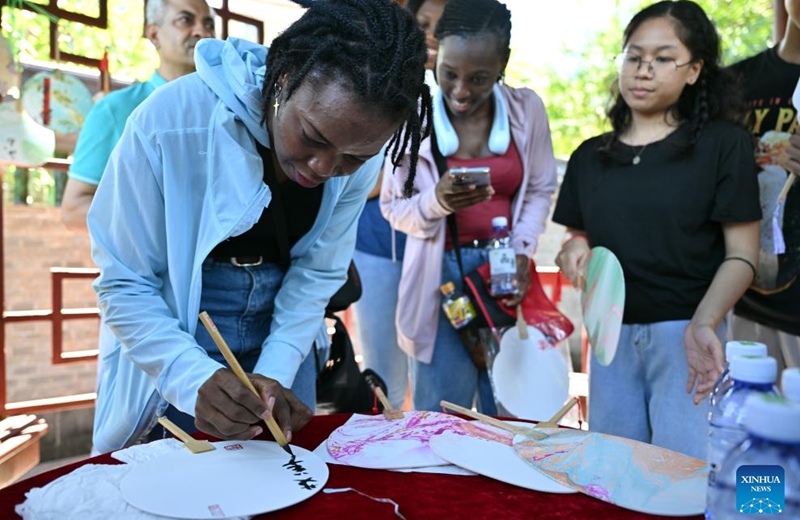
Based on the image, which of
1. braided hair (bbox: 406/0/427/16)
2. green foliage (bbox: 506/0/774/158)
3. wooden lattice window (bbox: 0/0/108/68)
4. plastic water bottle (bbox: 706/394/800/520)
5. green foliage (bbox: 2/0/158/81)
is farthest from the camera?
green foliage (bbox: 506/0/774/158)

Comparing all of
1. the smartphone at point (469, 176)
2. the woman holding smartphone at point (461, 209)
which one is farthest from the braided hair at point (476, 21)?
the smartphone at point (469, 176)

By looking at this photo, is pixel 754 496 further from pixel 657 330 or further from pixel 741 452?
pixel 657 330

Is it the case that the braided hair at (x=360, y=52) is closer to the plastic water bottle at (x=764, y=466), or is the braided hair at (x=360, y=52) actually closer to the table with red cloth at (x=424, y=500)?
the table with red cloth at (x=424, y=500)

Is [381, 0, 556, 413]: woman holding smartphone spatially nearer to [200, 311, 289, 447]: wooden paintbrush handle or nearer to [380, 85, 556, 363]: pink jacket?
[380, 85, 556, 363]: pink jacket

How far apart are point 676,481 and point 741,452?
314mm

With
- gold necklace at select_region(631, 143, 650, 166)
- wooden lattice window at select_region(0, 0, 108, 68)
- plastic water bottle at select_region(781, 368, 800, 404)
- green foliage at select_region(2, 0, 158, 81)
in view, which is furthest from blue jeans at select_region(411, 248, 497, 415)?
green foliage at select_region(2, 0, 158, 81)

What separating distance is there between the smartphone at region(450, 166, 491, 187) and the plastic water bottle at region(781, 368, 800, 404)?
1.22 meters

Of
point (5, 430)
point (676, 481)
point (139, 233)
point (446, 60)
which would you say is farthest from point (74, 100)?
point (676, 481)

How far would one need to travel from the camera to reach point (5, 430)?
2252 millimetres

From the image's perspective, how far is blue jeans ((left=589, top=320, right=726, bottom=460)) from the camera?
180 cm

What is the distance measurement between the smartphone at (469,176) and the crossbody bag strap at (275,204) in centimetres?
60

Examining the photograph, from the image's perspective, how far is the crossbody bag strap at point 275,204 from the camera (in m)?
1.42

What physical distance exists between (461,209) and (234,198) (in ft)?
2.93

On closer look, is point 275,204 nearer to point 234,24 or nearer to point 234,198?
point 234,198
